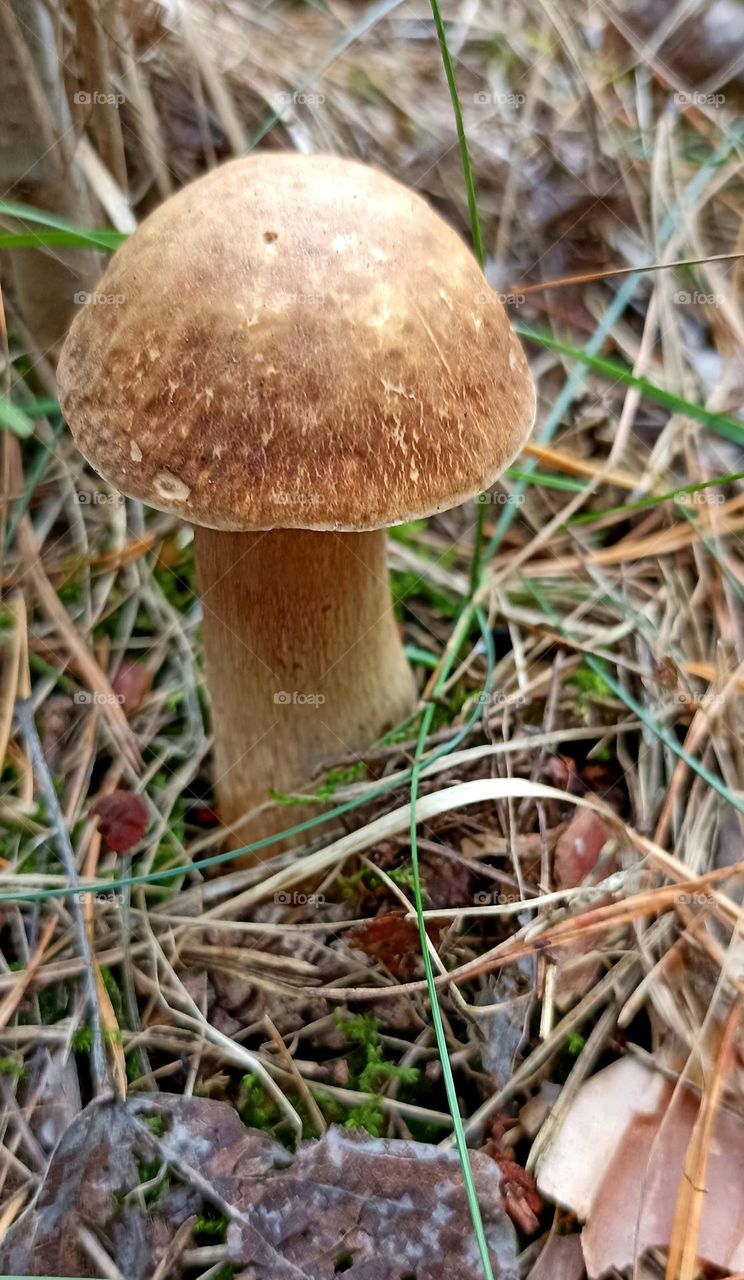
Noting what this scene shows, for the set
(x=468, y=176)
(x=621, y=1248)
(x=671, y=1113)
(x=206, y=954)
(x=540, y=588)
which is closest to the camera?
(x=621, y=1248)

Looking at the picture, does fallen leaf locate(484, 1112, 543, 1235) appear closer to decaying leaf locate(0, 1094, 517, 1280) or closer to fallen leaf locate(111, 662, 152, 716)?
decaying leaf locate(0, 1094, 517, 1280)

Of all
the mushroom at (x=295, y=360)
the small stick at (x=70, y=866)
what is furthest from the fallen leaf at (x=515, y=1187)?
the mushroom at (x=295, y=360)

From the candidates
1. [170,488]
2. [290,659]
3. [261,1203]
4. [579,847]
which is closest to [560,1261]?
[261,1203]

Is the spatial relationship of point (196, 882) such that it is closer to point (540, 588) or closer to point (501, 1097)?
point (501, 1097)

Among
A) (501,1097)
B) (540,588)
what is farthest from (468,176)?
(501,1097)

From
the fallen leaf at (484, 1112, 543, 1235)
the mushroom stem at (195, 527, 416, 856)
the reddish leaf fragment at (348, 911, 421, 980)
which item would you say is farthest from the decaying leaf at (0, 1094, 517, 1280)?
the mushroom stem at (195, 527, 416, 856)

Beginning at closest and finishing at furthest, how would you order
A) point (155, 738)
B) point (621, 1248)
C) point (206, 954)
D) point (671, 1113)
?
point (621, 1248), point (671, 1113), point (206, 954), point (155, 738)

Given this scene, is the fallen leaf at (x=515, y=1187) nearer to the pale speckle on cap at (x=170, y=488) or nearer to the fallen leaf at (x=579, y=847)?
the fallen leaf at (x=579, y=847)
